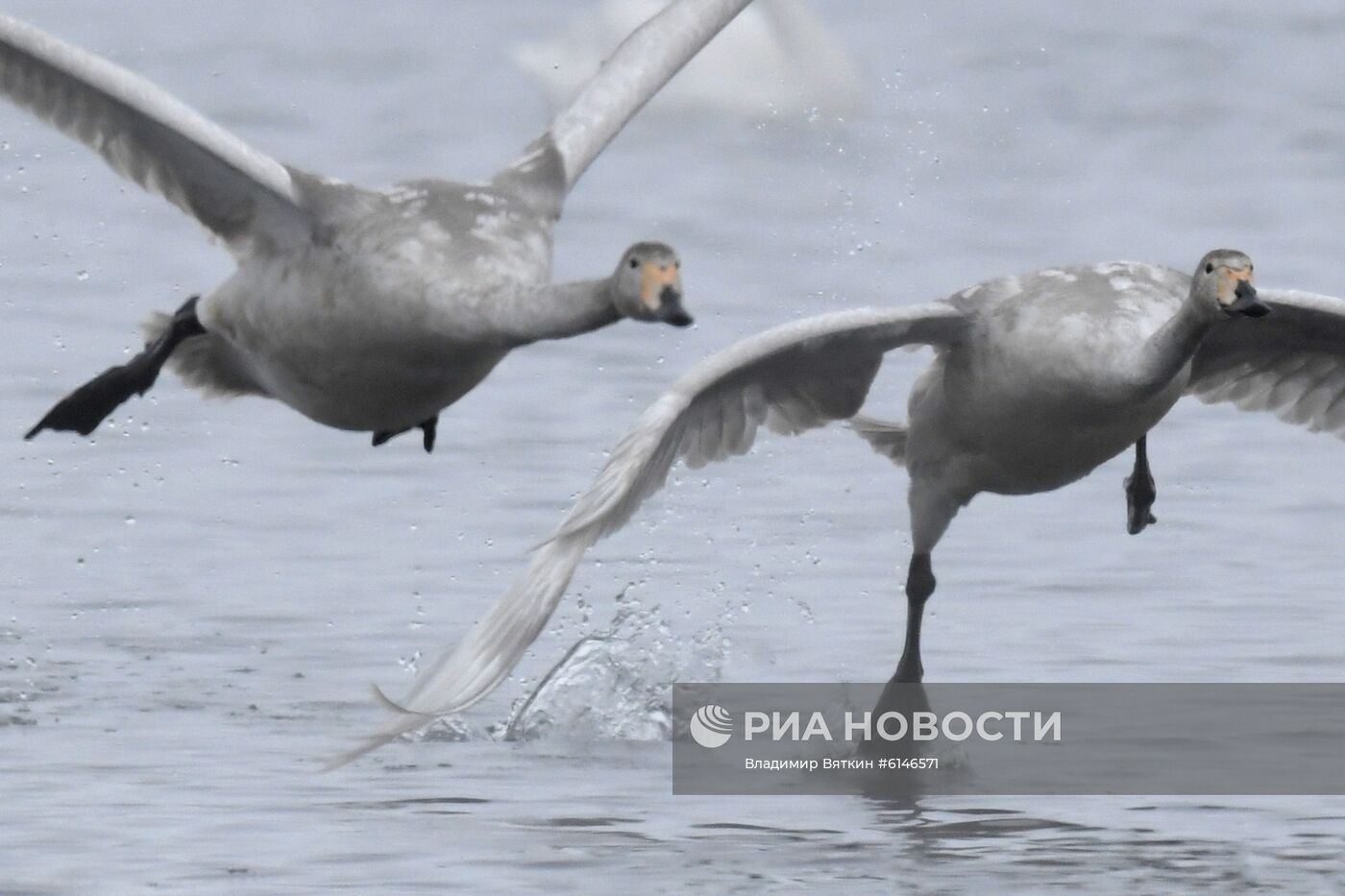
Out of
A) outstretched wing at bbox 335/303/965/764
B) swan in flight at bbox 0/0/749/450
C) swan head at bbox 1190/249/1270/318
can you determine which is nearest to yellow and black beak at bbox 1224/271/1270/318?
swan head at bbox 1190/249/1270/318

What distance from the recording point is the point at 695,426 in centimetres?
1113

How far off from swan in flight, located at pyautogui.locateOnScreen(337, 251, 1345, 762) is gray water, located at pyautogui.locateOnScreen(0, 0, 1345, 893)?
107 centimetres

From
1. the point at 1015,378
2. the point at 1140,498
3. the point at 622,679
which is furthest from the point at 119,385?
the point at 1140,498

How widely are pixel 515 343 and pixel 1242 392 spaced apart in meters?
2.95

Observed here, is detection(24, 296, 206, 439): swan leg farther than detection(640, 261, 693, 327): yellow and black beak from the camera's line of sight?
Yes

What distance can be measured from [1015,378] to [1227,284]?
960 mm

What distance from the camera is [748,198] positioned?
2648cm

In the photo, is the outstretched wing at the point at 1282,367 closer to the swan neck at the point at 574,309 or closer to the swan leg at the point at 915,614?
the swan leg at the point at 915,614

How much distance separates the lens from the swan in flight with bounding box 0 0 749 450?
11.1 metres

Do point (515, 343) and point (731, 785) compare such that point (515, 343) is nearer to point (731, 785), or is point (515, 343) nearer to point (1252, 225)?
point (731, 785)

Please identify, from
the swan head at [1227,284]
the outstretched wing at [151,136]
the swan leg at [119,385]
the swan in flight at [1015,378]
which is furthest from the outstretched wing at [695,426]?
the swan leg at [119,385]

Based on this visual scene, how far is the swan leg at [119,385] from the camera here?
1266 cm

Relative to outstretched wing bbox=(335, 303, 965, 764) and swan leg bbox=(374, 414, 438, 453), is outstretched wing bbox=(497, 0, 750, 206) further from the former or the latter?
outstretched wing bbox=(335, 303, 965, 764)

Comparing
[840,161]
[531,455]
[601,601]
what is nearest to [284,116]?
[840,161]
